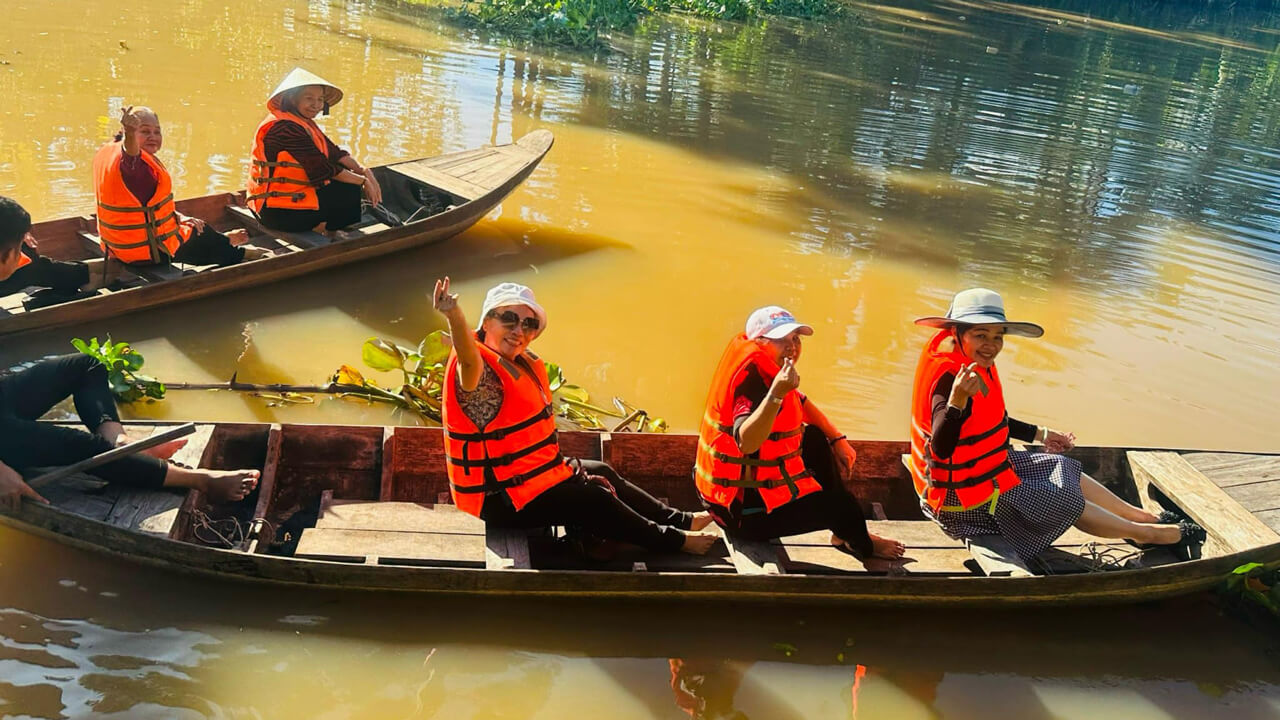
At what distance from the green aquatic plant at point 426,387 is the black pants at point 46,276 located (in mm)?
1549

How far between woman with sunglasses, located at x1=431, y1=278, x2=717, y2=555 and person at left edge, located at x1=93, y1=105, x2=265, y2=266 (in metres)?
3.03

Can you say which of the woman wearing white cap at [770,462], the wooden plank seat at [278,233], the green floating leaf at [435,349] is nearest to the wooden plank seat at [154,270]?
the wooden plank seat at [278,233]

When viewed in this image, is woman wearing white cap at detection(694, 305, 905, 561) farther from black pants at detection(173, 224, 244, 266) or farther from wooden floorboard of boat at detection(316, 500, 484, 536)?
black pants at detection(173, 224, 244, 266)

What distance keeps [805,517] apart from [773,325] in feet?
2.91

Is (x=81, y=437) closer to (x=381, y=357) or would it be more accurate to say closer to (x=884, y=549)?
(x=381, y=357)

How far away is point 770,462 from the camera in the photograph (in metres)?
4.57

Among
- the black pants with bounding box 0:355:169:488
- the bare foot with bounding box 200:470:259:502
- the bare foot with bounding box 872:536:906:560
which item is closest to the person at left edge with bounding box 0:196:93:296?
the black pants with bounding box 0:355:169:488

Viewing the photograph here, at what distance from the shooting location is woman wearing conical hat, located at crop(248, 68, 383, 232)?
718 cm

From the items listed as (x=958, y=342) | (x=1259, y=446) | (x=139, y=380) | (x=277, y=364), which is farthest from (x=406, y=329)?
(x=1259, y=446)

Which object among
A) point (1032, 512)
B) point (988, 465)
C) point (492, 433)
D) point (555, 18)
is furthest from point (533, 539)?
point (555, 18)

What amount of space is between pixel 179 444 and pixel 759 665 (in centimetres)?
260

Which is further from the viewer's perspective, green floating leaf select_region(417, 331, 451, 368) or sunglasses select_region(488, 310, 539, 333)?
green floating leaf select_region(417, 331, 451, 368)

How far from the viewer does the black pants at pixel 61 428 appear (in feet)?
13.9

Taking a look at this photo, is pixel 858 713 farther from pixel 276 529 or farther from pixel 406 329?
pixel 406 329
